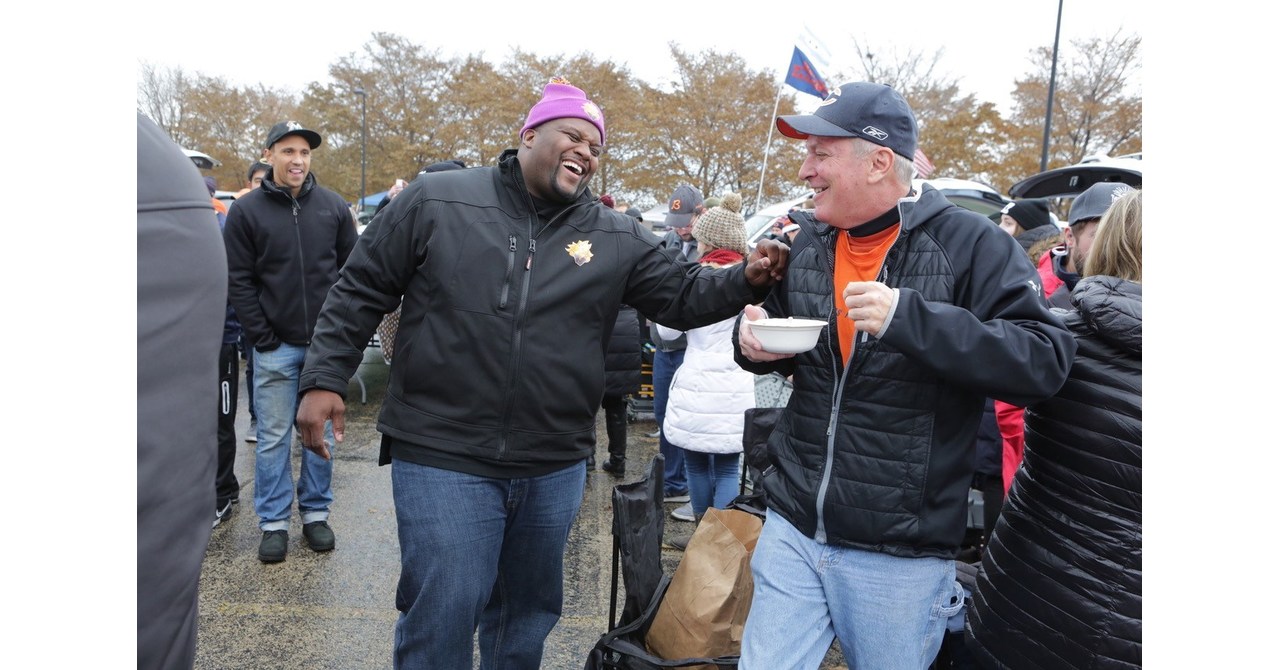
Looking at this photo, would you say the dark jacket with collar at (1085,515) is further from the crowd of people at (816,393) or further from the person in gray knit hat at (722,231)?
the person in gray knit hat at (722,231)

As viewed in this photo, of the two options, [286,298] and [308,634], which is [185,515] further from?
[286,298]

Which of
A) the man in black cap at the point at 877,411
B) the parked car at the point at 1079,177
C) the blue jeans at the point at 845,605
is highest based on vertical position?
the parked car at the point at 1079,177

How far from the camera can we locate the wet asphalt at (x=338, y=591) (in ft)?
12.2

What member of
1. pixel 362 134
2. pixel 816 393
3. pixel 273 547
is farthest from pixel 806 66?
pixel 362 134

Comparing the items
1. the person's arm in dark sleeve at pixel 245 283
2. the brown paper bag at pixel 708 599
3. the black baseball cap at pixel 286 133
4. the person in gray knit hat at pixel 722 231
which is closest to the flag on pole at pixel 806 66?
the person in gray knit hat at pixel 722 231

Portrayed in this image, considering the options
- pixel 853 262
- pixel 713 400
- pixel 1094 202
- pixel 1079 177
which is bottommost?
pixel 713 400

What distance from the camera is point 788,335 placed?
7.20 feet

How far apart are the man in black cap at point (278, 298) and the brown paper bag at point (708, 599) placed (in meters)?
2.51

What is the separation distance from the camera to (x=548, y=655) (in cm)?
378

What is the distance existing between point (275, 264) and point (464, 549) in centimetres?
270

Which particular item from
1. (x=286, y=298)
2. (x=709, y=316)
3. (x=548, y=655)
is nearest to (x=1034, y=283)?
(x=709, y=316)

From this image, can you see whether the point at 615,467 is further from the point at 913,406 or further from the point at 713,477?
the point at 913,406

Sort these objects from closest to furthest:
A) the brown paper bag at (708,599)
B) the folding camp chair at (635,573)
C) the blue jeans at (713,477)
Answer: the brown paper bag at (708,599) < the folding camp chair at (635,573) < the blue jeans at (713,477)

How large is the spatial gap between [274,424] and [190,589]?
3.95 m
